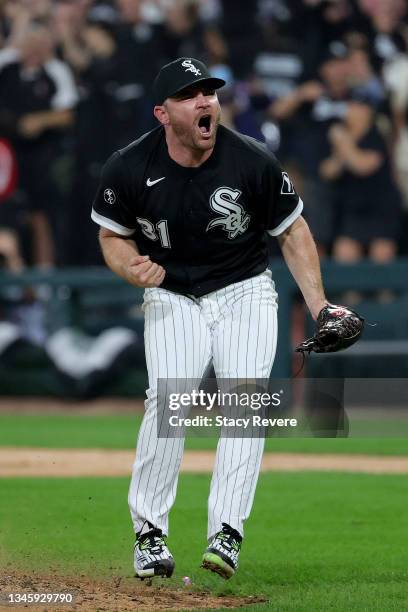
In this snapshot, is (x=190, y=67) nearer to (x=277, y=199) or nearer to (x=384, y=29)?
(x=277, y=199)

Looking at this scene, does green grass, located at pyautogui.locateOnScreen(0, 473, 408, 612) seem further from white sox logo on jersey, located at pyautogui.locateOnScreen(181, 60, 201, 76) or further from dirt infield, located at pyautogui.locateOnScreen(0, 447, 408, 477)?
white sox logo on jersey, located at pyautogui.locateOnScreen(181, 60, 201, 76)

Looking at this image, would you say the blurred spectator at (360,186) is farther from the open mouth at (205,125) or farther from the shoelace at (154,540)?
the shoelace at (154,540)

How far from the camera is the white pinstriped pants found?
5.26m

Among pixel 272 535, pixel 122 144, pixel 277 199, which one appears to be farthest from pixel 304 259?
pixel 122 144

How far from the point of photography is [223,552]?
5117 millimetres

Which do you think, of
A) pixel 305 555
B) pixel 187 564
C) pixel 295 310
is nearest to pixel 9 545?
pixel 187 564

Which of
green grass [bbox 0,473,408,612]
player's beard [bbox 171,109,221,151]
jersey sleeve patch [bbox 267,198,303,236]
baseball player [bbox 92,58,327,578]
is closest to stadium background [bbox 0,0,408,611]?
green grass [bbox 0,473,408,612]

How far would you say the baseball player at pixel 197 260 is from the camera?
5230 mm

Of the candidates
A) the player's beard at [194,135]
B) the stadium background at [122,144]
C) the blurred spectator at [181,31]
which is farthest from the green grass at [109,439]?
the player's beard at [194,135]

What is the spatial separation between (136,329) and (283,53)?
126 inches

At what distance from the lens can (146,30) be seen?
512 inches

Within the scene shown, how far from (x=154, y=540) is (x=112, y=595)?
290 millimetres

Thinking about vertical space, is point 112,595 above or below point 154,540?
below

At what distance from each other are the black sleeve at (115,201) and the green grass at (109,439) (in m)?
5.37
